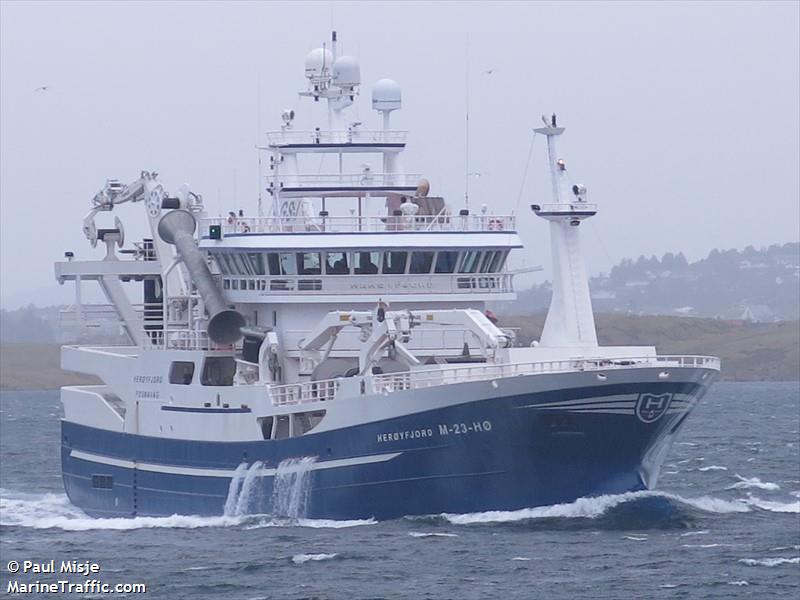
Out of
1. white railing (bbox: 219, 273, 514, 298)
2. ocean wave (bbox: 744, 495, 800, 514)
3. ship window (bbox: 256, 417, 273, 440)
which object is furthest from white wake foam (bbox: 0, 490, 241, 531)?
ocean wave (bbox: 744, 495, 800, 514)

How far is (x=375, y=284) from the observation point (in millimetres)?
38875

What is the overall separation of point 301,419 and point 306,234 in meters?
4.18

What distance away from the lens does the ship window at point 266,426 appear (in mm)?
37656

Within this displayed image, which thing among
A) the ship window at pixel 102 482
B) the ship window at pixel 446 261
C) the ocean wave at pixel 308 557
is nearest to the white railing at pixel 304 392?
the ship window at pixel 446 261

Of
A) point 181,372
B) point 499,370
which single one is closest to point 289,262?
point 181,372

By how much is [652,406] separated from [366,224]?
8288 mm

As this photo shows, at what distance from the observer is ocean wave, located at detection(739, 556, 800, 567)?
104ft

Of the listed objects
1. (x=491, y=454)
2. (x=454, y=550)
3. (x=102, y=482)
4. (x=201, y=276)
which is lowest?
(x=454, y=550)

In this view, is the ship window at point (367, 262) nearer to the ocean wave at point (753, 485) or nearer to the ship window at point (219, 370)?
the ship window at point (219, 370)

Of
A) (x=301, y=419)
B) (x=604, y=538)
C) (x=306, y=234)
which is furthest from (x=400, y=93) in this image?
(x=604, y=538)

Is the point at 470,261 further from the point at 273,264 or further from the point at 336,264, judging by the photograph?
the point at 273,264

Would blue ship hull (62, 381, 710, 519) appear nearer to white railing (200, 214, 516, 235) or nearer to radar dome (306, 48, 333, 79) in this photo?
white railing (200, 214, 516, 235)

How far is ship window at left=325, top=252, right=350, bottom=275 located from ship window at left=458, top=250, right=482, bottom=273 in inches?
94.3

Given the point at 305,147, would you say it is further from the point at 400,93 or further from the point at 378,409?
the point at 378,409
